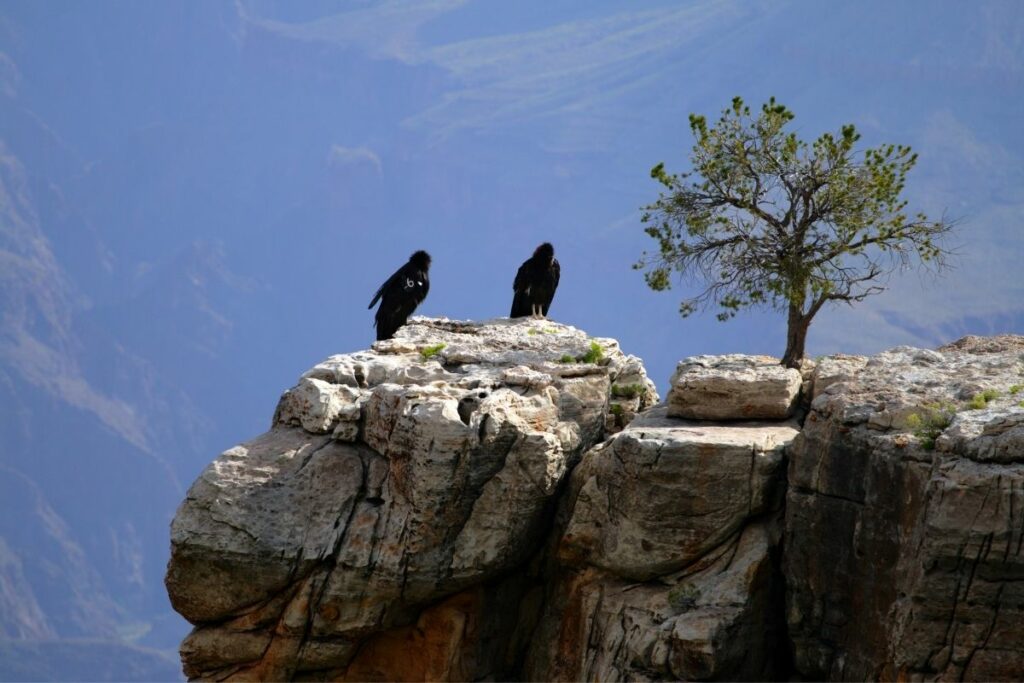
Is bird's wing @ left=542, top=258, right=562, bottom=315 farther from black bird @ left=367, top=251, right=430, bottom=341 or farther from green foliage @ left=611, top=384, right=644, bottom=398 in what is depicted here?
green foliage @ left=611, top=384, right=644, bottom=398

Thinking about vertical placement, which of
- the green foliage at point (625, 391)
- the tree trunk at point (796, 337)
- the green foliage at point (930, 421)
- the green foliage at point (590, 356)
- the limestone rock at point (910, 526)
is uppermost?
the tree trunk at point (796, 337)

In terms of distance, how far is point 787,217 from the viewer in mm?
25000

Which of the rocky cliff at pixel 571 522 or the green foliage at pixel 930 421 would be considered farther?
the rocky cliff at pixel 571 522

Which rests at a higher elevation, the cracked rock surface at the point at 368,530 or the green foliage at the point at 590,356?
the green foliage at the point at 590,356

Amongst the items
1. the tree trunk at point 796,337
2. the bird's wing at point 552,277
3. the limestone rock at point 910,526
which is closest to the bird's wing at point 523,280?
the bird's wing at point 552,277

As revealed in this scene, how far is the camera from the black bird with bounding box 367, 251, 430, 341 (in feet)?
88.3

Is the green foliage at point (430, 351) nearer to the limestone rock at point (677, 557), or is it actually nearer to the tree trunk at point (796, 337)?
the limestone rock at point (677, 557)

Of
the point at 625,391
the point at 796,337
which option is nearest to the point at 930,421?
the point at 796,337

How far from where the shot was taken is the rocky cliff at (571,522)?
18984mm

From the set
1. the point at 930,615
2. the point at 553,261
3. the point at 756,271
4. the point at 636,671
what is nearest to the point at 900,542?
the point at 930,615

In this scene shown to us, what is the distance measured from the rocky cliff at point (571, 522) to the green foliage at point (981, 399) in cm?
7

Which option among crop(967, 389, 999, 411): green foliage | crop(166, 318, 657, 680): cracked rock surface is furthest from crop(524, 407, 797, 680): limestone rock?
crop(967, 389, 999, 411): green foliage

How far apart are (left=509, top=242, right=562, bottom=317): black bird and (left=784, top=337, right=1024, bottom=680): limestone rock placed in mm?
8050

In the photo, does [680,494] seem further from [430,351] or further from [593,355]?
[430,351]
